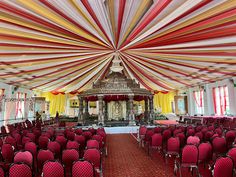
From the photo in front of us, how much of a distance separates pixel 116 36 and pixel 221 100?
13699mm

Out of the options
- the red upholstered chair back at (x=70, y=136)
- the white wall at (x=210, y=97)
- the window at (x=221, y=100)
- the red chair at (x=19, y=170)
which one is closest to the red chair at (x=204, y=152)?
the red chair at (x=19, y=170)

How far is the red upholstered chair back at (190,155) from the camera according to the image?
5.14 m

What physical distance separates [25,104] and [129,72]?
986cm

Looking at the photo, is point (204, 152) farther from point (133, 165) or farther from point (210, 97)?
point (210, 97)

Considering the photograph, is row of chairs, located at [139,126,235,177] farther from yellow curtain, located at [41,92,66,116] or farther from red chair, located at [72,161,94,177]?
yellow curtain, located at [41,92,66,116]

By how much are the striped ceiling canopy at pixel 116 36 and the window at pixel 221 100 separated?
3.38m

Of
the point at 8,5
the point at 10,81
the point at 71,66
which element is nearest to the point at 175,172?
the point at 8,5

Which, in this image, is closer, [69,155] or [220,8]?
[69,155]

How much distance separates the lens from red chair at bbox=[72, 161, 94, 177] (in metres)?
3.80

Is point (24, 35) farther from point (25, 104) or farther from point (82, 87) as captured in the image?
point (82, 87)

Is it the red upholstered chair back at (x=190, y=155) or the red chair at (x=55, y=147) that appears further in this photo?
the red chair at (x=55, y=147)

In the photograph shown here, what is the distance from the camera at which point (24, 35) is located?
7551 mm

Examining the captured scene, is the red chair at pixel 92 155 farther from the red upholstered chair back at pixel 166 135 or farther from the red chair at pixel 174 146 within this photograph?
the red upholstered chair back at pixel 166 135

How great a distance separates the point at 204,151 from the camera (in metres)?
5.35
